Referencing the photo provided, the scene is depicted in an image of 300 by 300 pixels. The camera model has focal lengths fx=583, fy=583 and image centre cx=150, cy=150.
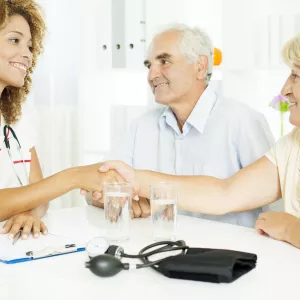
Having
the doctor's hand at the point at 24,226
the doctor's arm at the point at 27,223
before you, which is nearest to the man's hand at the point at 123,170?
the doctor's arm at the point at 27,223

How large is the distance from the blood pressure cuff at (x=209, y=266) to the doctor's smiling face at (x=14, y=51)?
1.45 m

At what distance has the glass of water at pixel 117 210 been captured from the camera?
1.54 metres

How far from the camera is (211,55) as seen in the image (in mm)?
2721

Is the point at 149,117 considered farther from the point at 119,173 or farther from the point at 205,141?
the point at 119,173

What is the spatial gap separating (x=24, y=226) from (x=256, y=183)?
0.76m

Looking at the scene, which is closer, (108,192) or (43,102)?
(108,192)

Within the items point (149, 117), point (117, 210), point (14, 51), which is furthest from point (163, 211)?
point (14, 51)

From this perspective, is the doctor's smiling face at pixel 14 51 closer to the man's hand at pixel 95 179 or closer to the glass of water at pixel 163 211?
the man's hand at pixel 95 179

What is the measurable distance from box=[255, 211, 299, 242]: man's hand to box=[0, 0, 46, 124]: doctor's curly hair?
1248 mm

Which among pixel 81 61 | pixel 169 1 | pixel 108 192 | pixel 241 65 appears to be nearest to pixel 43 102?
pixel 81 61

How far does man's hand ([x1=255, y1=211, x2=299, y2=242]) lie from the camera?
5.02 feet

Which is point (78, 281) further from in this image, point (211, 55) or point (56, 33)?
point (56, 33)

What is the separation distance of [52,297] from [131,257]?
247 mm

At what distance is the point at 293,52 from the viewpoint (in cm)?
177
